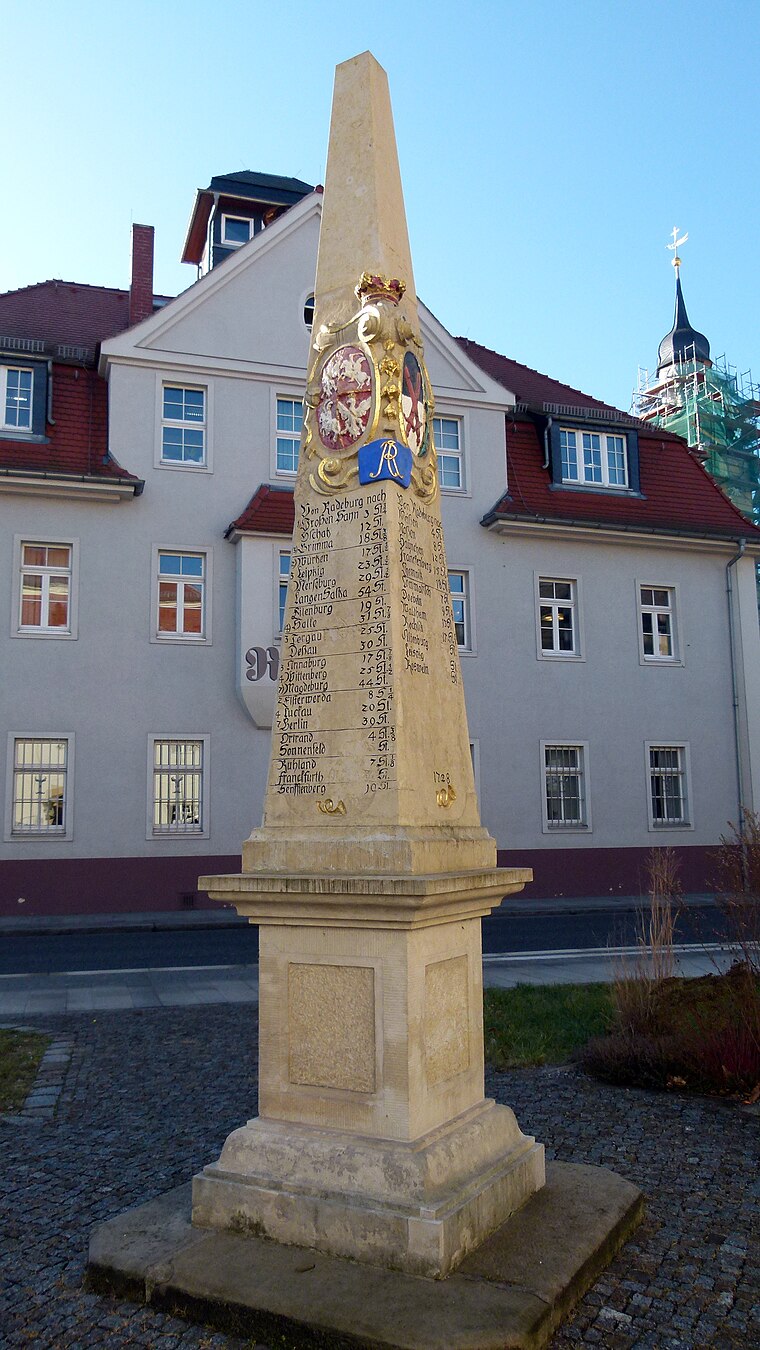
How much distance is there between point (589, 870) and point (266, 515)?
33.2 ft

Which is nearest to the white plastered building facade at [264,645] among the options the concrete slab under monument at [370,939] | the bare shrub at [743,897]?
the bare shrub at [743,897]

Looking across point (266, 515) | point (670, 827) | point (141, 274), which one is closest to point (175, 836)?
point (266, 515)

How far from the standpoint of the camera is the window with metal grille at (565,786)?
75.9 ft

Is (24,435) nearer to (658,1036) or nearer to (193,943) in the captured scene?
(193,943)

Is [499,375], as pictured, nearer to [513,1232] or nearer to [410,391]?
[410,391]

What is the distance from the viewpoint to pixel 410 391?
16.2ft

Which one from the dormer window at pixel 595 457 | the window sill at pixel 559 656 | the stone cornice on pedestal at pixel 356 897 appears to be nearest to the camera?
the stone cornice on pedestal at pixel 356 897

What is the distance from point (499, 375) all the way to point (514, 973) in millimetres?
18649

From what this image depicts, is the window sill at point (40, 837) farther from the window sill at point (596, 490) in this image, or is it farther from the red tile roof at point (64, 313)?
the window sill at point (596, 490)

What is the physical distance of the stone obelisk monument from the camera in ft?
12.9

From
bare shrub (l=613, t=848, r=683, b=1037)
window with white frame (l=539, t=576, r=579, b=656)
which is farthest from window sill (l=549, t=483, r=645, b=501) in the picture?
bare shrub (l=613, t=848, r=683, b=1037)

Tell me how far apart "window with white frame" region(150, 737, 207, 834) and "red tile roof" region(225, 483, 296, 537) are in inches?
163

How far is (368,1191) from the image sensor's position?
12.6 ft

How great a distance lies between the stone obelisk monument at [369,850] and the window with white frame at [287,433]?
657 inches
